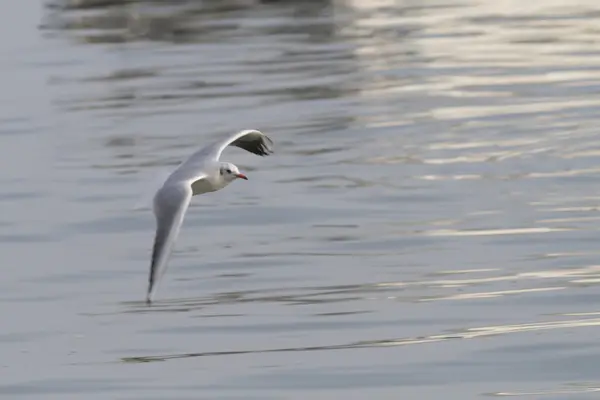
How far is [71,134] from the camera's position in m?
25.7

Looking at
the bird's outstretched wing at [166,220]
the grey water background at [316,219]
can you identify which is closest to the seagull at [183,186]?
the bird's outstretched wing at [166,220]

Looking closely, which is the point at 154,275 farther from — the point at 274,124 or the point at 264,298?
the point at 274,124

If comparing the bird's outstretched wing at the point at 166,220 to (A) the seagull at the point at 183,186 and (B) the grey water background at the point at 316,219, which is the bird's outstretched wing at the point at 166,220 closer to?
(A) the seagull at the point at 183,186

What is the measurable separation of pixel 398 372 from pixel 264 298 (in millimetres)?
2732

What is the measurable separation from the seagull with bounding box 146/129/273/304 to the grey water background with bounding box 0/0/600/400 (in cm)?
37

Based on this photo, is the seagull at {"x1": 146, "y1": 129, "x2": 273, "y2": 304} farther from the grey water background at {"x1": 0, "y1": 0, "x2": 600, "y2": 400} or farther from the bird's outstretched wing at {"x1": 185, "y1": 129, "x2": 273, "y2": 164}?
the grey water background at {"x1": 0, "y1": 0, "x2": 600, "y2": 400}

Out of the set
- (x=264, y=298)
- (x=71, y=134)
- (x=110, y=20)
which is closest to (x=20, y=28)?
(x=110, y=20)

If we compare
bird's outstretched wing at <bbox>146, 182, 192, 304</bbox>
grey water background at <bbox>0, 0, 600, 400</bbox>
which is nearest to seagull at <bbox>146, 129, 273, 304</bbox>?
bird's outstretched wing at <bbox>146, 182, 192, 304</bbox>

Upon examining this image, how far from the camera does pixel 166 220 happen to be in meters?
12.2

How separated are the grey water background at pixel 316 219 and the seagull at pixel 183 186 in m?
0.37

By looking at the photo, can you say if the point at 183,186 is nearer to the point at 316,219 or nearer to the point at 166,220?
the point at 166,220

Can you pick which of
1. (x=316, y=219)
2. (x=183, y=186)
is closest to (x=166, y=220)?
(x=183, y=186)

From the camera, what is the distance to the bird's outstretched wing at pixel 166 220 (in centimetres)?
1144

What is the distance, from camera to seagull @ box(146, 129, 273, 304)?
11.8 meters
